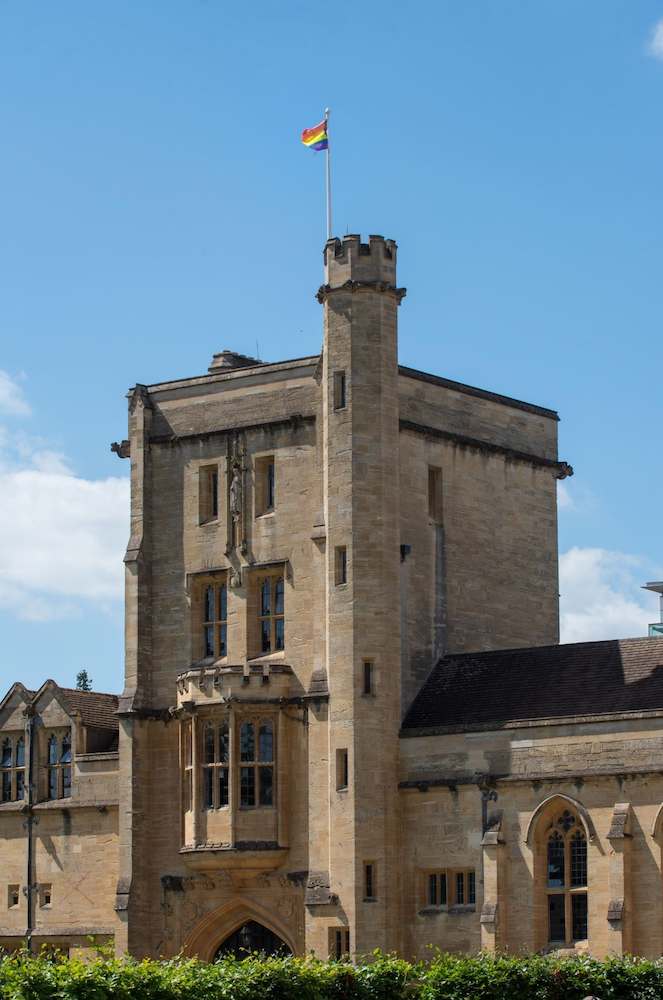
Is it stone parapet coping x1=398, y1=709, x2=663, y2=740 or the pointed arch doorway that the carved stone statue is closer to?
stone parapet coping x1=398, y1=709, x2=663, y2=740

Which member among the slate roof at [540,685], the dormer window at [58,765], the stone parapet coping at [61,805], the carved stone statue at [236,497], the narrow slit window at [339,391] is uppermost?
the narrow slit window at [339,391]

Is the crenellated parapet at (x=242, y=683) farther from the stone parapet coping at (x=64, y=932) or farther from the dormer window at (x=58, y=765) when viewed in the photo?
the stone parapet coping at (x=64, y=932)

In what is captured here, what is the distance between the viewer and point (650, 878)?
50.5 metres

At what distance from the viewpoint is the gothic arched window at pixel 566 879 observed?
5203cm

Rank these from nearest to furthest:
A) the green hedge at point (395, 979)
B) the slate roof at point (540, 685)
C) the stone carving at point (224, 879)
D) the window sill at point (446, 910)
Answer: the green hedge at point (395, 979), the window sill at point (446, 910), the slate roof at point (540, 685), the stone carving at point (224, 879)

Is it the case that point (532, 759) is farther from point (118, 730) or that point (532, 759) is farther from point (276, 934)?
point (118, 730)

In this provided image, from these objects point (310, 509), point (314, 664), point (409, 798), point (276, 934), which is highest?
point (310, 509)

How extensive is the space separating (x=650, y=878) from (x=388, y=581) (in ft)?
36.7

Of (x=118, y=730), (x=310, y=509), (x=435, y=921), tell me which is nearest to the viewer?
(x=435, y=921)

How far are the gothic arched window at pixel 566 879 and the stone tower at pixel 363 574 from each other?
4476mm

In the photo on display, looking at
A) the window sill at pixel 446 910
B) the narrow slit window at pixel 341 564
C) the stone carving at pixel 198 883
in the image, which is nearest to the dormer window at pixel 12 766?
the stone carving at pixel 198 883

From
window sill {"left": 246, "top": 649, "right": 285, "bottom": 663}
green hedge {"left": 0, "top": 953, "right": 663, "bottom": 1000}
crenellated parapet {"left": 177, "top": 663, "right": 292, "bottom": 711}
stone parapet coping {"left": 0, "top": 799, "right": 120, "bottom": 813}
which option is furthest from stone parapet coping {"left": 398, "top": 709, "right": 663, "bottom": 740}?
stone parapet coping {"left": 0, "top": 799, "right": 120, "bottom": 813}

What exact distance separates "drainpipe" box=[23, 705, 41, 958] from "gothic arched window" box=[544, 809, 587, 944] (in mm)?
18875

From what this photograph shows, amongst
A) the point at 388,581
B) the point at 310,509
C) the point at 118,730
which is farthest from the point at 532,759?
the point at 118,730
